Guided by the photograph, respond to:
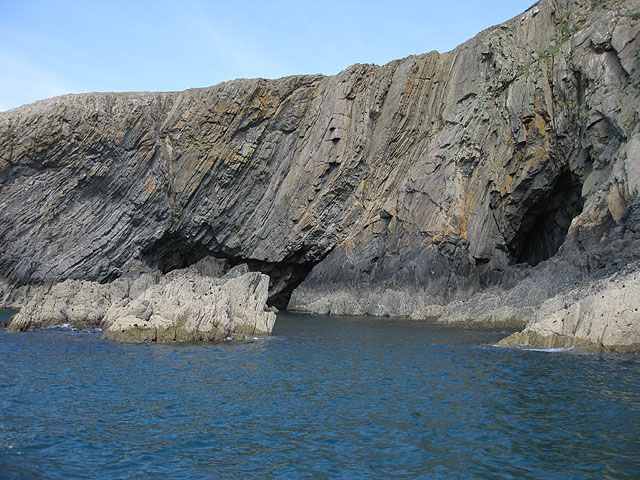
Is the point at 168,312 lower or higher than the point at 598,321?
lower

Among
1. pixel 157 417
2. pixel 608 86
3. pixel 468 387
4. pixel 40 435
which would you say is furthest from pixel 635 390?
pixel 608 86

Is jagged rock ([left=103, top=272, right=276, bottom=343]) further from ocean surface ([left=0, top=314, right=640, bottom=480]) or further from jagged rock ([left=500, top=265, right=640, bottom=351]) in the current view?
jagged rock ([left=500, top=265, right=640, bottom=351])

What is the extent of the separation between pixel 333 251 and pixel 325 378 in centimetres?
3810

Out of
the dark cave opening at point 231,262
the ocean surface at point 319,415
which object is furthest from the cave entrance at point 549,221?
the ocean surface at point 319,415

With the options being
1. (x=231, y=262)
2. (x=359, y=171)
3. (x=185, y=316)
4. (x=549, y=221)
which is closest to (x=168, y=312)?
(x=185, y=316)

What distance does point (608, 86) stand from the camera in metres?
40.2

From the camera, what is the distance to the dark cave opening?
198ft

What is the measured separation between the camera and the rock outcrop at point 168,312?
90.1 ft

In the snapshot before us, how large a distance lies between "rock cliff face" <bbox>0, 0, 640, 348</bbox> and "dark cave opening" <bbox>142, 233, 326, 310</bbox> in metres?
0.23

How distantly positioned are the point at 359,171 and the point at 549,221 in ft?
63.6

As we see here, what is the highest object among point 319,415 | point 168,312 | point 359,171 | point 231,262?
point 359,171

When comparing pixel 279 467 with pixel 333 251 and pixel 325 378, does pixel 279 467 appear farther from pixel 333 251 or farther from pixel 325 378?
pixel 333 251

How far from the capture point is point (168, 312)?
1110 inches

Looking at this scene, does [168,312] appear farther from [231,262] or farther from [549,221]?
[549,221]
